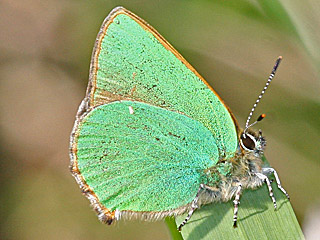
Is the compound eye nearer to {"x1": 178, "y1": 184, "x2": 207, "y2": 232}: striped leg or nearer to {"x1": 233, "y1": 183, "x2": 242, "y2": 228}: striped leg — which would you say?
{"x1": 233, "y1": 183, "x2": 242, "y2": 228}: striped leg

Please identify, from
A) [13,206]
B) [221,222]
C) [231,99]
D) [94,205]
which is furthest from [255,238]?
[13,206]

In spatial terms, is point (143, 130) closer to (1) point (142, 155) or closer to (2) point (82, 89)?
(1) point (142, 155)

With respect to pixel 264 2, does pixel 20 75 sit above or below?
below

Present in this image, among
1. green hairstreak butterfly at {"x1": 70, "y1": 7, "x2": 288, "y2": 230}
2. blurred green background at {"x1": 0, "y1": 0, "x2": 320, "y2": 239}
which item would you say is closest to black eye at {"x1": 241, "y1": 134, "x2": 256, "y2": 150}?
green hairstreak butterfly at {"x1": 70, "y1": 7, "x2": 288, "y2": 230}

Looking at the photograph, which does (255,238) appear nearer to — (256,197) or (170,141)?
(256,197)

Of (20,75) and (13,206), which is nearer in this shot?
(13,206)

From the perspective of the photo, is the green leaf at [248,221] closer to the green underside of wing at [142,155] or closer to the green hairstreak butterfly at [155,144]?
the green hairstreak butterfly at [155,144]

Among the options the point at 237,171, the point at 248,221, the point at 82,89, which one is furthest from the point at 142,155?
the point at 82,89

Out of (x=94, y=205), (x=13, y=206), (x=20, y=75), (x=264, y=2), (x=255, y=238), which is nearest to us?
(x=255, y=238)
